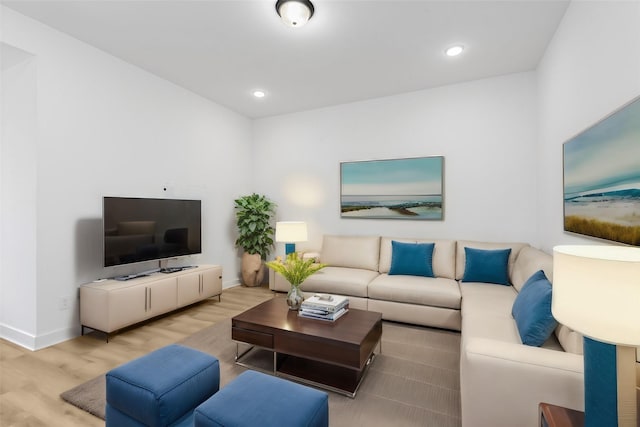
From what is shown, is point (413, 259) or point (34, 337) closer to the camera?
point (34, 337)

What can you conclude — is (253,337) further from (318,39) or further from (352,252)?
(318,39)

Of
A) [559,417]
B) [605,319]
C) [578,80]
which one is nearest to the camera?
[605,319]

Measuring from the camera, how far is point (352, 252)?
163 inches

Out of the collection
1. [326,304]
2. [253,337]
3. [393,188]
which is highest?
[393,188]

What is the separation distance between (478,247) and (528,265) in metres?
0.85

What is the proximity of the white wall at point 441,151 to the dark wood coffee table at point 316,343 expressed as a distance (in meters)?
2.21

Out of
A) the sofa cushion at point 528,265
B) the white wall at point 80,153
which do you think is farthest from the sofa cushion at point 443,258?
the white wall at point 80,153

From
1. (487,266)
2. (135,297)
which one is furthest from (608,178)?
(135,297)

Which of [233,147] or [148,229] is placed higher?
[233,147]

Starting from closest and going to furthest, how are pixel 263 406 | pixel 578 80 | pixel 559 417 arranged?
pixel 559 417
pixel 263 406
pixel 578 80

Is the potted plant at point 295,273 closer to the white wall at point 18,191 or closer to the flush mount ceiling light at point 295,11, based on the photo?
the flush mount ceiling light at point 295,11

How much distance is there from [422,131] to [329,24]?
6.74 ft

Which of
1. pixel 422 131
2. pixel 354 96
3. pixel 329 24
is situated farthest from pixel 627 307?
pixel 354 96

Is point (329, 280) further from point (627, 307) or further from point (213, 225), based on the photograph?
point (627, 307)
